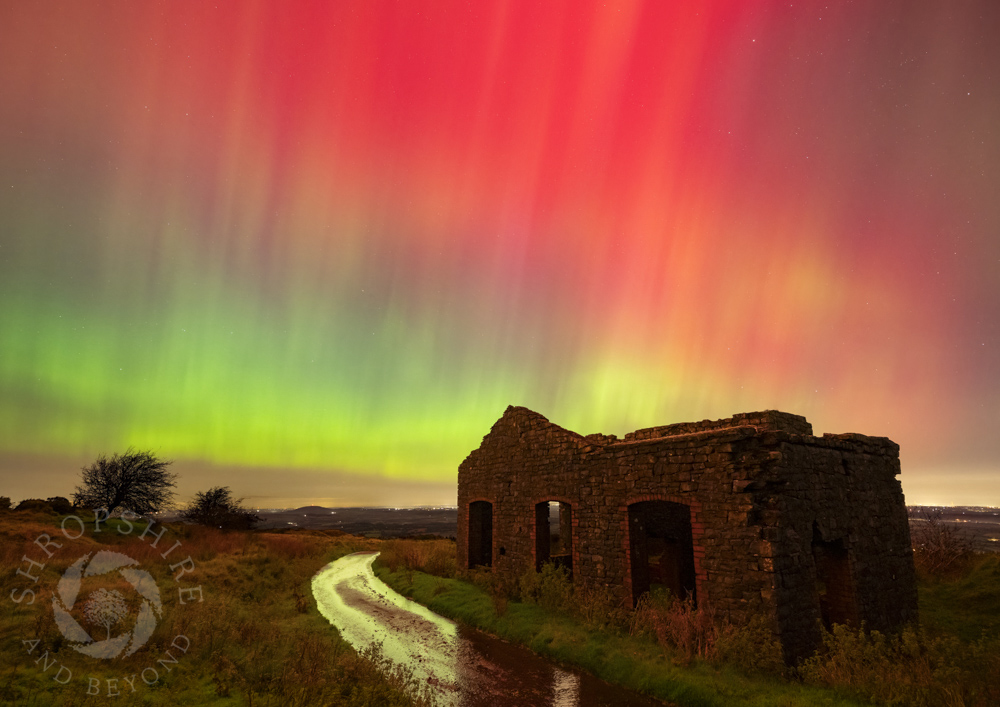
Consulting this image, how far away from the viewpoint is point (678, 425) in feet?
39.6

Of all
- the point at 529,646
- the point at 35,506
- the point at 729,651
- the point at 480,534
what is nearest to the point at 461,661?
the point at 529,646

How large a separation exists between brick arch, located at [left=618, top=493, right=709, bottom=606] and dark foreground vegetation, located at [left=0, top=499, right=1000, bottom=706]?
1.63 ft

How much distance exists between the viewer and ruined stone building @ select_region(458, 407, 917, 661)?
28.9ft

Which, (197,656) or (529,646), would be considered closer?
(197,656)

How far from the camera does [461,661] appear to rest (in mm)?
9359

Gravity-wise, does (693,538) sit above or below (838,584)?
above

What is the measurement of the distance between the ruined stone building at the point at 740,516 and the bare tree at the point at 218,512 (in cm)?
3562

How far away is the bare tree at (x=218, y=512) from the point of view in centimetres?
4050

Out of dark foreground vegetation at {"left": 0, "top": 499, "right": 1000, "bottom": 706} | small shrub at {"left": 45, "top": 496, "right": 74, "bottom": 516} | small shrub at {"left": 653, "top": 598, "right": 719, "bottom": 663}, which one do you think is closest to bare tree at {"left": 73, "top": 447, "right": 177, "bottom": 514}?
small shrub at {"left": 45, "top": 496, "right": 74, "bottom": 516}

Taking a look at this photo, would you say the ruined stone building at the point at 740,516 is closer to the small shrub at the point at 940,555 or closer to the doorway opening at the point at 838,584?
the doorway opening at the point at 838,584

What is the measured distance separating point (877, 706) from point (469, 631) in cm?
803

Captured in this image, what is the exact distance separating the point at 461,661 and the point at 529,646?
161 centimetres

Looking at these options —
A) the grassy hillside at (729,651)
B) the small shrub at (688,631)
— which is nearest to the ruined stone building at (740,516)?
the small shrub at (688,631)

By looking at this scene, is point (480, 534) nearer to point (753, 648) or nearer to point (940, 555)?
point (753, 648)
